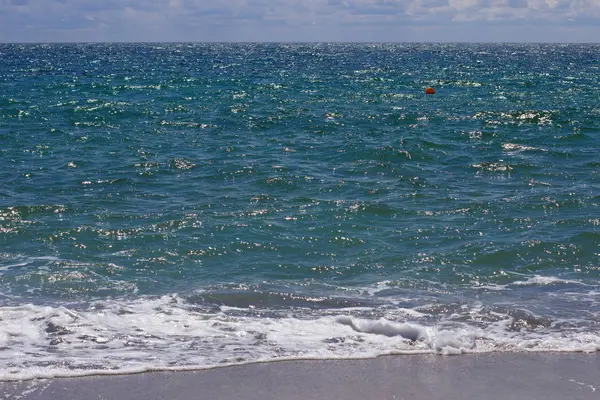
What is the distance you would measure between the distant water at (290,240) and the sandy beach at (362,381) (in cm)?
30

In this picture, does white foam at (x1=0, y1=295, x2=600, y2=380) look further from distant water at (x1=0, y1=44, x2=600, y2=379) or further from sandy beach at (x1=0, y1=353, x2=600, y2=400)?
sandy beach at (x1=0, y1=353, x2=600, y2=400)

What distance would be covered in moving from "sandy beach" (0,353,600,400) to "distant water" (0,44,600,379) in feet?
0.98

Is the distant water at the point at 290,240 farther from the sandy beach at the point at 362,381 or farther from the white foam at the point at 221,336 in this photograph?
the sandy beach at the point at 362,381

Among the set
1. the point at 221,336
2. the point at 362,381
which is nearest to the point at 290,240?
the point at 221,336

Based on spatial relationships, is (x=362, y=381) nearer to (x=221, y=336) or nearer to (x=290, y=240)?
(x=221, y=336)

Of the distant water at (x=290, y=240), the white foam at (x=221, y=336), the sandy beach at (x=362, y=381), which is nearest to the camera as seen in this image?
the sandy beach at (x=362, y=381)

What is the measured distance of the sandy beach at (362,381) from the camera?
25.7 ft

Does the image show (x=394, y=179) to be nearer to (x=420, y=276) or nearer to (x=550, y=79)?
(x=420, y=276)

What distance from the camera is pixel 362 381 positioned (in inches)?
322

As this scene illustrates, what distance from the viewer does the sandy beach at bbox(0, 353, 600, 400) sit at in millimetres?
7824

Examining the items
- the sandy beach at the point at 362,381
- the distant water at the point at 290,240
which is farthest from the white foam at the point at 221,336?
the sandy beach at the point at 362,381

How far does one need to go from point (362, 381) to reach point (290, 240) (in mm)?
6241

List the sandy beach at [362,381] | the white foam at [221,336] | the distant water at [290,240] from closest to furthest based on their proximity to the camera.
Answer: the sandy beach at [362,381], the white foam at [221,336], the distant water at [290,240]

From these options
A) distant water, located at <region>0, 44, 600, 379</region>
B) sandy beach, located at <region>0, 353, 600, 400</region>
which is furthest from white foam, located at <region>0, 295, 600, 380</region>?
sandy beach, located at <region>0, 353, 600, 400</region>
